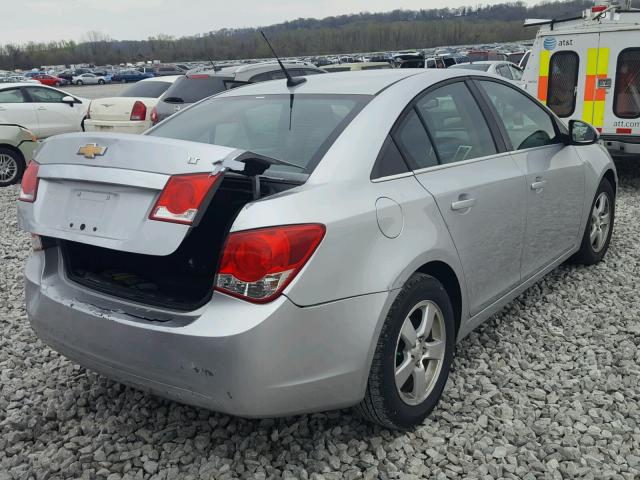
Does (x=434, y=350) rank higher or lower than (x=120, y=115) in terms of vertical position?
lower

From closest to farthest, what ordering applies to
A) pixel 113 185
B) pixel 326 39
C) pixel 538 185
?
pixel 113 185 → pixel 538 185 → pixel 326 39

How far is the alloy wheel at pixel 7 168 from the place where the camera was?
9469 millimetres

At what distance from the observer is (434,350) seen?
9.25 ft

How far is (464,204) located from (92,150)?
1649 millimetres

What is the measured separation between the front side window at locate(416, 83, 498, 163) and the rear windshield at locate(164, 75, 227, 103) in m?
5.91

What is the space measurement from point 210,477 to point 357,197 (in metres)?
1.28

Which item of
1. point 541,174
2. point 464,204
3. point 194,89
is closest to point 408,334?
point 464,204

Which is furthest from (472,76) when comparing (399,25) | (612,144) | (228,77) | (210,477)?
(399,25)

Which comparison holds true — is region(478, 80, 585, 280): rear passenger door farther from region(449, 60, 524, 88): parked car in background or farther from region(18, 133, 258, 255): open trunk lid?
region(449, 60, 524, 88): parked car in background

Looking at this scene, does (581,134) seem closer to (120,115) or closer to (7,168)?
(120,115)

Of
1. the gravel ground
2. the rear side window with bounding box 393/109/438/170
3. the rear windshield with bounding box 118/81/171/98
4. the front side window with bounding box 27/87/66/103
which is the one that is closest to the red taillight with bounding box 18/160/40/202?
the gravel ground

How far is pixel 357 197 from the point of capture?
2.43 metres

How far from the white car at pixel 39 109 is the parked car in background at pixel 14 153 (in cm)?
228

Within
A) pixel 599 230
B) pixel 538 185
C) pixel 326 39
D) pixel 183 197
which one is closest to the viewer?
pixel 183 197
